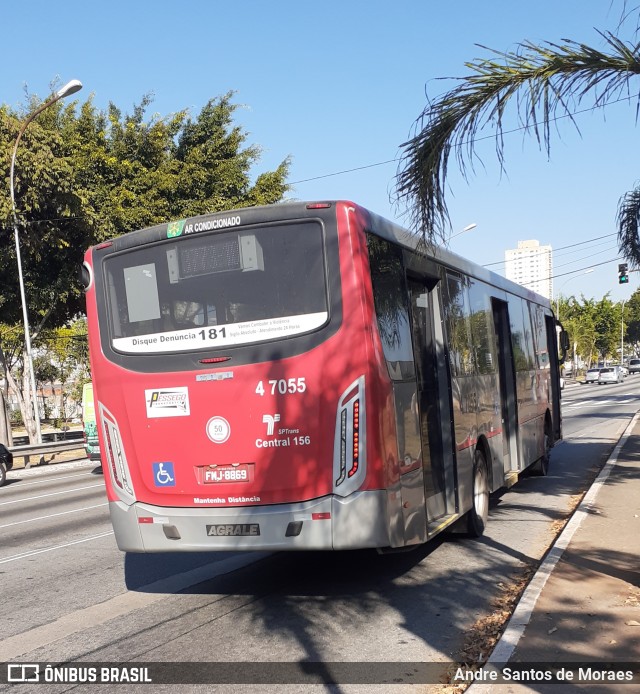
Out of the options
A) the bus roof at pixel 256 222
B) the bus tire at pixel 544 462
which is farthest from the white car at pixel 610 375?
the bus roof at pixel 256 222

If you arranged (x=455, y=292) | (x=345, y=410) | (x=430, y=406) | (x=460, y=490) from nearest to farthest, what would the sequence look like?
(x=345, y=410) → (x=430, y=406) → (x=460, y=490) → (x=455, y=292)

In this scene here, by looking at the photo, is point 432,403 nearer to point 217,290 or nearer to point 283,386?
point 283,386

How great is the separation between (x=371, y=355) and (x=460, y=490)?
269 centimetres

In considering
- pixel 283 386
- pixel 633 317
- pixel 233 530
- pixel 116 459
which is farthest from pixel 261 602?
pixel 633 317

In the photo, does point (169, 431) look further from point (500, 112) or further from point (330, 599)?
point (500, 112)

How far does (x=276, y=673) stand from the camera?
5168mm

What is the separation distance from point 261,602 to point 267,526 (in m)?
1.11

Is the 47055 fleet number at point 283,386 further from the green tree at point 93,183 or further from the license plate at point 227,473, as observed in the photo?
the green tree at point 93,183

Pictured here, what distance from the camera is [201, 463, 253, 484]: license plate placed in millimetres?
6305

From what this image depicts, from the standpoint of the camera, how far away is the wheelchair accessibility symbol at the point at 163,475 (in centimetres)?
660

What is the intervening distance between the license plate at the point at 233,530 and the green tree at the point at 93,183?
19.6m

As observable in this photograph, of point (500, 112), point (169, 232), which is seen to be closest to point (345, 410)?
point (169, 232)

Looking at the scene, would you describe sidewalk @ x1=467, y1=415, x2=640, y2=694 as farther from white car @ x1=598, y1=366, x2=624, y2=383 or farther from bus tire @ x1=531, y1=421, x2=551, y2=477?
white car @ x1=598, y1=366, x2=624, y2=383

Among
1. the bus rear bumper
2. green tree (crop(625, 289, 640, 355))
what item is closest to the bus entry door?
the bus rear bumper
